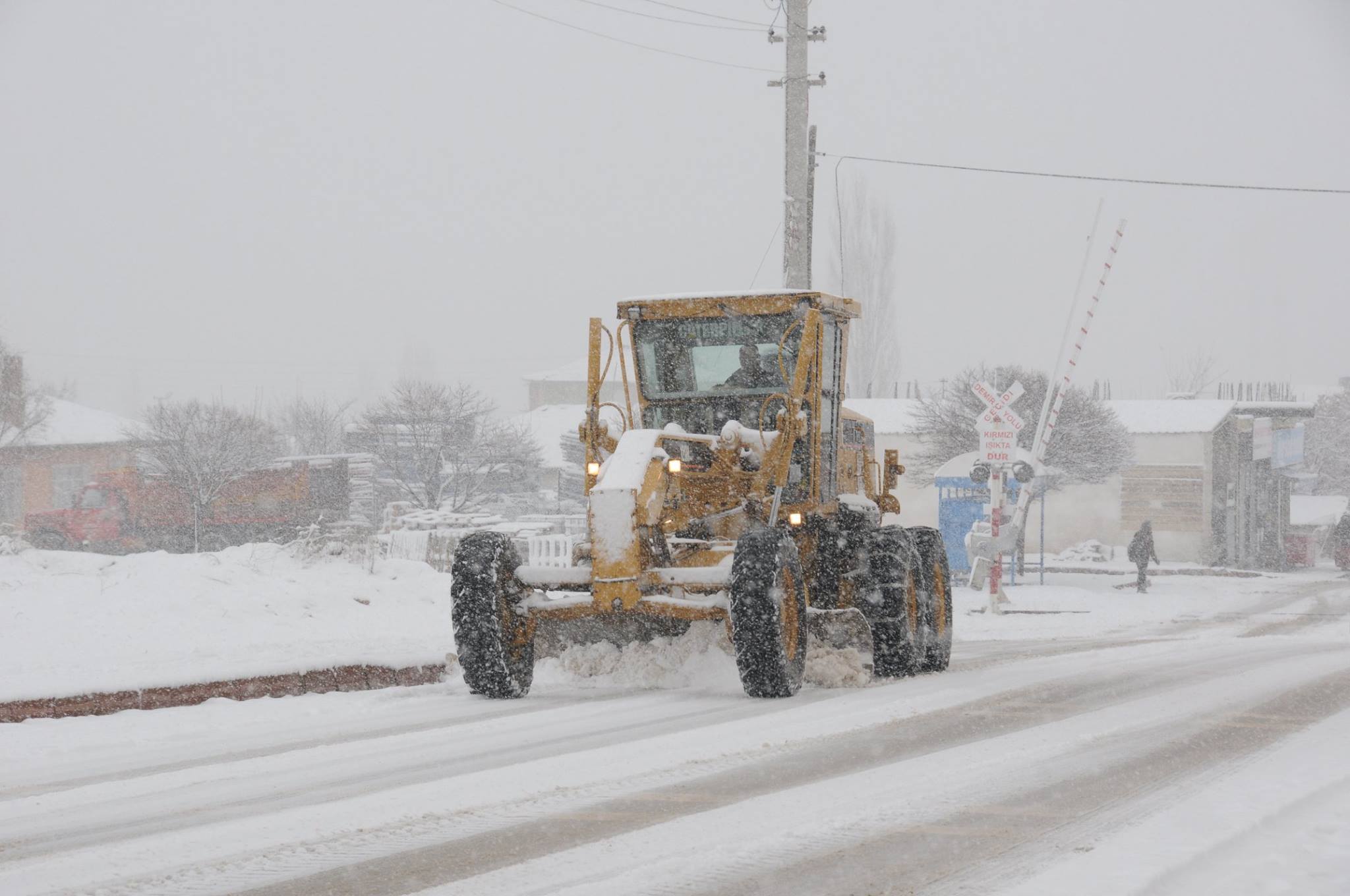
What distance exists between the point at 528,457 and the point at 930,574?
105ft

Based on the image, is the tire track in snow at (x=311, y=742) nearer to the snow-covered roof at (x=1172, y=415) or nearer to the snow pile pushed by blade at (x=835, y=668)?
the snow pile pushed by blade at (x=835, y=668)

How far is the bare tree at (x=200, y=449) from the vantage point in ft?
120

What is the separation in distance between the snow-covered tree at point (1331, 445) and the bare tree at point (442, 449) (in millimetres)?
60598

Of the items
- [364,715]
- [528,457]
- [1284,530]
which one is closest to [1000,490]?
[364,715]

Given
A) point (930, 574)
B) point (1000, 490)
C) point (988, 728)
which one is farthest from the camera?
point (1000, 490)

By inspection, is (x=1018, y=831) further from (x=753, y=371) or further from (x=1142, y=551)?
(x=1142, y=551)

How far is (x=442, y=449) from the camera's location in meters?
40.6

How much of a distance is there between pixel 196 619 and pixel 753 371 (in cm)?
525

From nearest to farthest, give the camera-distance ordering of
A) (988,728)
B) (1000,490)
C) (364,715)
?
(988,728) < (364,715) < (1000,490)

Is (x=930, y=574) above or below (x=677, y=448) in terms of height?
below

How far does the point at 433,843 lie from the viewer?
18.6 ft

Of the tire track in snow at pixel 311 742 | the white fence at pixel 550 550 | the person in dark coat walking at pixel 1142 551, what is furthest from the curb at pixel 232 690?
the person in dark coat walking at pixel 1142 551

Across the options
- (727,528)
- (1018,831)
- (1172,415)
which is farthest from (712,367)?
(1172,415)

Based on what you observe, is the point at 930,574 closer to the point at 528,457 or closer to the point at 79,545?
the point at 79,545
